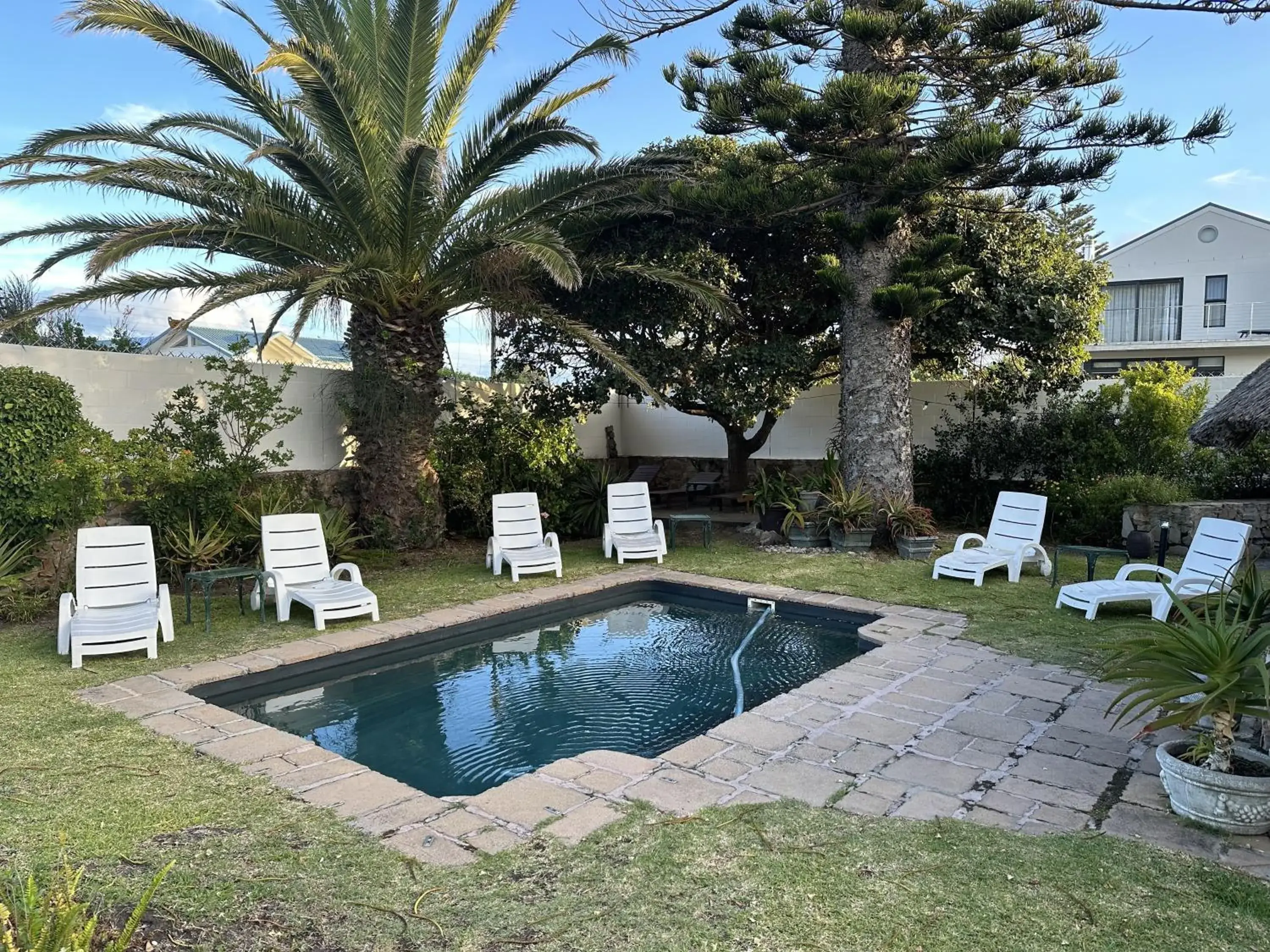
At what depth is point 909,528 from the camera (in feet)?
32.6

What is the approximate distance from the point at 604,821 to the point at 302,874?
1181 mm

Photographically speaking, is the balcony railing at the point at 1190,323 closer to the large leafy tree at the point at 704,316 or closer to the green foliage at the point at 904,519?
the large leafy tree at the point at 704,316

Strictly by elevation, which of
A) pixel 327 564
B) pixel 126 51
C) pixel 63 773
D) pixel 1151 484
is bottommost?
pixel 63 773

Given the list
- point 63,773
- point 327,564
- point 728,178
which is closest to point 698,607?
point 327,564

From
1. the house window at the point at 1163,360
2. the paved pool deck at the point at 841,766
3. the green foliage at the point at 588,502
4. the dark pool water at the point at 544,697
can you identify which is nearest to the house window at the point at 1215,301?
the house window at the point at 1163,360

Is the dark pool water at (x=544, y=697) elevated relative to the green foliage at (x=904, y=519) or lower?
lower

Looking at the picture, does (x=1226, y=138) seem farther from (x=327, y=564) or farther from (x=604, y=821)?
(x=327, y=564)

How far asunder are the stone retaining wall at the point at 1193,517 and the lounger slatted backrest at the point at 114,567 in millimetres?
10463

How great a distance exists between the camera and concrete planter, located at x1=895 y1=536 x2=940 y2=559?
32.2 feet

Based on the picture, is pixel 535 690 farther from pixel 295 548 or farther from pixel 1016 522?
pixel 1016 522

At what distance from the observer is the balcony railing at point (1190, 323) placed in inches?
819

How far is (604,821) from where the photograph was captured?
3.44m

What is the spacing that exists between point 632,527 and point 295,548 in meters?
4.18

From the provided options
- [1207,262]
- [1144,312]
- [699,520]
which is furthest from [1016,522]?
[1207,262]
